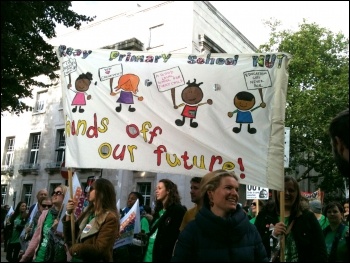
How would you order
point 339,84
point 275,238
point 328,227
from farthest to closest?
→ 1. point 339,84
2. point 328,227
3. point 275,238

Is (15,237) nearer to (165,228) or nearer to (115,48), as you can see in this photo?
(165,228)

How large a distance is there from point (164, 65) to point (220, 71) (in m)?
0.69

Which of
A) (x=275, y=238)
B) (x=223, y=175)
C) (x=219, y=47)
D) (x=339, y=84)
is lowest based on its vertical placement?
(x=275, y=238)

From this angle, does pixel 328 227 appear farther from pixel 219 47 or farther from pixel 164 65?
pixel 219 47

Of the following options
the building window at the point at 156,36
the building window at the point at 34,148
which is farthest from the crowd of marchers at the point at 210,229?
the building window at the point at 34,148

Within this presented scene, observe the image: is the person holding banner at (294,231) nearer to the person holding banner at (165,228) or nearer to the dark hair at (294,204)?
the dark hair at (294,204)

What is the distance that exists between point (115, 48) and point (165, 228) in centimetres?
1984

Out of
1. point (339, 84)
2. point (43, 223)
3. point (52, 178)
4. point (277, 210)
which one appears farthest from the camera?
point (52, 178)

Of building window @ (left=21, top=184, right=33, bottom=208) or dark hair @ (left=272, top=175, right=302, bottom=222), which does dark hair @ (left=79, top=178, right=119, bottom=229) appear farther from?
building window @ (left=21, top=184, right=33, bottom=208)

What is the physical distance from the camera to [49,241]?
4.62 m

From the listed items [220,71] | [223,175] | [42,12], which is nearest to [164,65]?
[220,71]

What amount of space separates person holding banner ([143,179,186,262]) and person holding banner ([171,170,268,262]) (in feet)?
4.22

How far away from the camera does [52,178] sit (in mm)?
24188

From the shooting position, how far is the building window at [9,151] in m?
27.8
